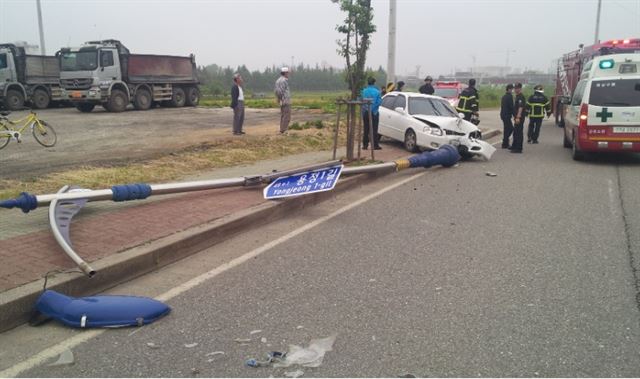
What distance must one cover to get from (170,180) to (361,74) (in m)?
7.53

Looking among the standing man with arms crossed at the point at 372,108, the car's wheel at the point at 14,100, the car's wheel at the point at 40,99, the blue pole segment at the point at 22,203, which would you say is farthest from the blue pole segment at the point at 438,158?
the car's wheel at the point at 40,99

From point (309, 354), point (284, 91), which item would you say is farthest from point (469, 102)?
point (309, 354)

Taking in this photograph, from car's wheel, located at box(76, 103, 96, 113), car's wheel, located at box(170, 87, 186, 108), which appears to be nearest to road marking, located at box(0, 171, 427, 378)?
car's wheel, located at box(76, 103, 96, 113)

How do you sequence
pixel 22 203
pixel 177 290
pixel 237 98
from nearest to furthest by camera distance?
pixel 177 290 < pixel 22 203 < pixel 237 98

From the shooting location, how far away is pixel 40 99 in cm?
2752

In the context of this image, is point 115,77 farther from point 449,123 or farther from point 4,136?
point 449,123

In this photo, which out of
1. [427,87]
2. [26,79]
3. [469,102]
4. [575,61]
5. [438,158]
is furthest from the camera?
[26,79]

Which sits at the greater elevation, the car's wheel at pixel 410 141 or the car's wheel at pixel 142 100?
the car's wheel at pixel 142 100

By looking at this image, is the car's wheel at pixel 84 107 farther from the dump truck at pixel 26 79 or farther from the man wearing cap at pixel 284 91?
the man wearing cap at pixel 284 91

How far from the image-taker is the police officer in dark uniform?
14664mm

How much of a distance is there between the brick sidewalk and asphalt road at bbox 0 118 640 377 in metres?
0.55

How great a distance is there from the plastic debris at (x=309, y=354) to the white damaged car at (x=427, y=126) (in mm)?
9862

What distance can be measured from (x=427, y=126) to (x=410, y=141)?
779mm

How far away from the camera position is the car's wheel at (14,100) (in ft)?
82.2
